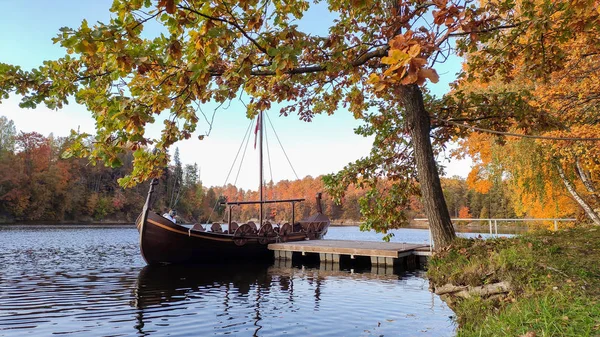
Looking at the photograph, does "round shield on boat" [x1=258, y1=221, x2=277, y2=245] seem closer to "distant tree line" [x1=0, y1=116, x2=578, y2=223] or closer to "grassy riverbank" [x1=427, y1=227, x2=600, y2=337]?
"grassy riverbank" [x1=427, y1=227, x2=600, y2=337]

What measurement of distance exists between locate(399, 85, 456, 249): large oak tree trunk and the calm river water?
2.53 m

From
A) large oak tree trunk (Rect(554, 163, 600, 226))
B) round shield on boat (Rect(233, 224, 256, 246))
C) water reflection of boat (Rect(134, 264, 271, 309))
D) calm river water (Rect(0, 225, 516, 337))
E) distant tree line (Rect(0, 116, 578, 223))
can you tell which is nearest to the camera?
calm river water (Rect(0, 225, 516, 337))

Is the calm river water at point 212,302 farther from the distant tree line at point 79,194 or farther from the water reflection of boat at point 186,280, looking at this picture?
the distant tree line at point 79,194

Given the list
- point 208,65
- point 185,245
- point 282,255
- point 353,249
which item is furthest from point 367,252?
point 208,65

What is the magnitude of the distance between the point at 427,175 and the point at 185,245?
44.9 ft

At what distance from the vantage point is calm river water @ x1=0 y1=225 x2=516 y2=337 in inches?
299

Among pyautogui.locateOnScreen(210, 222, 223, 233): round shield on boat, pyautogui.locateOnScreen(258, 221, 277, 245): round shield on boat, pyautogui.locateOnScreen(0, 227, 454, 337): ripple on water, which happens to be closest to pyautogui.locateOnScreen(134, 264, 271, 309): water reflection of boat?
pyautogui.locateOnScreen(0, 227, 454, 337): ripple on water

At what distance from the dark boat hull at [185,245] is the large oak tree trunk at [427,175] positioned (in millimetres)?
13058

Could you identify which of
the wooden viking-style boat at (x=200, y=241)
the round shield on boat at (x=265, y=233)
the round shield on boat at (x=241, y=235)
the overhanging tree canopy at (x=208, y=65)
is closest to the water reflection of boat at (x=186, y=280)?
the wooden viking-style boat at (x=200, y=241)

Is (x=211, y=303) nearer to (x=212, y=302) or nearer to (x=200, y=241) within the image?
(x=212, y=302)

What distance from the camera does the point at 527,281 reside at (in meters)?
4.17

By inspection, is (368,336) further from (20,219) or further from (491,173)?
(20,219)

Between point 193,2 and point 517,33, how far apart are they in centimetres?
399

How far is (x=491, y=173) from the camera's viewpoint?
16969mm
